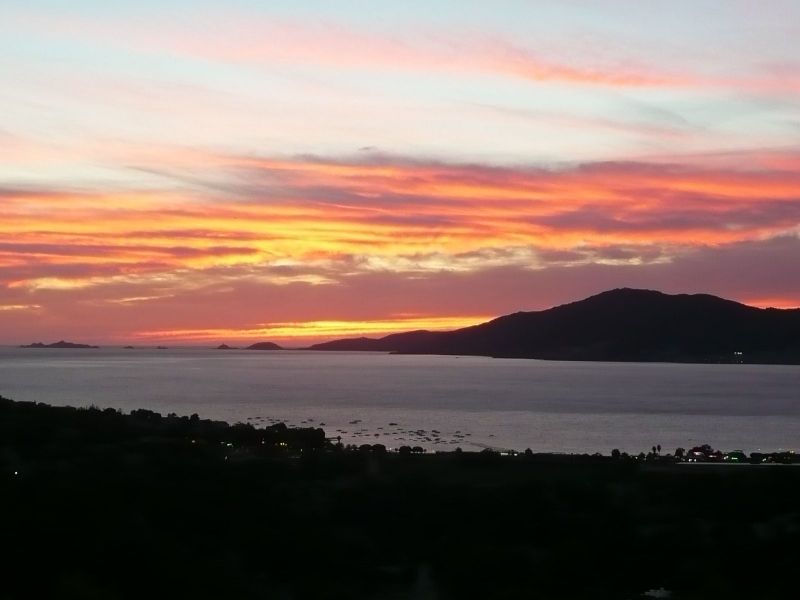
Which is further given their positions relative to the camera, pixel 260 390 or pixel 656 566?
pixel 260 390

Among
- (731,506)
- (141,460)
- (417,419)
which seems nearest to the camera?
(731,506)

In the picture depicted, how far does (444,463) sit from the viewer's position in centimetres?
3100

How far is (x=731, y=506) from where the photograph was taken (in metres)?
23.1

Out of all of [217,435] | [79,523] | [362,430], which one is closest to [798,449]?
[362,430]

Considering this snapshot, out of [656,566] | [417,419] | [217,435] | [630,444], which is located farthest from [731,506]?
[417,419]

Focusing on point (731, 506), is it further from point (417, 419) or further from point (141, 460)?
point (417, 419)

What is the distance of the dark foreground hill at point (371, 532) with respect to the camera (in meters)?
14.6

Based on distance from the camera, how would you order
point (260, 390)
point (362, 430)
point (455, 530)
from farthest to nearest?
1. point (260, 390)
2. point (362, 430)
3. point (455, 530)

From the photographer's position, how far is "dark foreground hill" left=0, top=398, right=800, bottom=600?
574 inches

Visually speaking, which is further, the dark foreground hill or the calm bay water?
the calm bay water

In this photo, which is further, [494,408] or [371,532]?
[494,408]

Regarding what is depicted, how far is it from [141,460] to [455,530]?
33.7ft

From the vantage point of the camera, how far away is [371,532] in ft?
64.3

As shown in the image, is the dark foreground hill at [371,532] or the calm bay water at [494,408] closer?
the dark foreground hill at [371,532]
